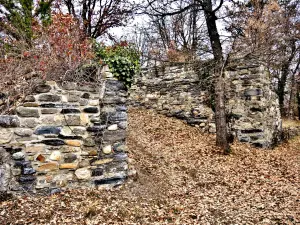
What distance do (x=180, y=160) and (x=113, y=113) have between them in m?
2.66

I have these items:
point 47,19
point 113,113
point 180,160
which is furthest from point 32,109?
point 47,19

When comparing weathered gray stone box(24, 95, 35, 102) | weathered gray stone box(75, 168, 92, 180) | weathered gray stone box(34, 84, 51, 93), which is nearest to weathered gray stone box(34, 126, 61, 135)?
weathered gray stone box(24, 95, 35, 102)

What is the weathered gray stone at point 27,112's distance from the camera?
3.66m

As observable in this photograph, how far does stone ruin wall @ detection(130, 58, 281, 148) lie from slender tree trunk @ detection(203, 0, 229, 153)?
87 cm

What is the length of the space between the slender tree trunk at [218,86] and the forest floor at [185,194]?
1.22ft

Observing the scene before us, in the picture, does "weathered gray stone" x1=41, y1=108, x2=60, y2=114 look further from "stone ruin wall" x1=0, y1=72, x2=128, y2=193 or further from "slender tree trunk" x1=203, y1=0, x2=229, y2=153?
"slender tree trunk" x1=203, y1=0, x2=229, y2=153

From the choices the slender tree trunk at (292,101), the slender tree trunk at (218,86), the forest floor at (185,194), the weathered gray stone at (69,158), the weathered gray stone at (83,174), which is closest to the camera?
the forest floor at (185,194)

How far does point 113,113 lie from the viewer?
4.40 metres

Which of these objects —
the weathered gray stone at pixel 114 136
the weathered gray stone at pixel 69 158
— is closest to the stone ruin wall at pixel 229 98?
the weathered gray stone at pixel 114 136

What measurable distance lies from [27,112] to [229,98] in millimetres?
6687

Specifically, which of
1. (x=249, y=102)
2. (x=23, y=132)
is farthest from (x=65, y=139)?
(x=249, y=102)

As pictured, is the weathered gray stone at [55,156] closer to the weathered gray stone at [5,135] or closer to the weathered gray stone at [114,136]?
the weathered gray stone at [5,135]

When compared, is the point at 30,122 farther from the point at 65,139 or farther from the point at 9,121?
the point at 65,139

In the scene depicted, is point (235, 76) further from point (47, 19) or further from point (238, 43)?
A: point (47, 19)
